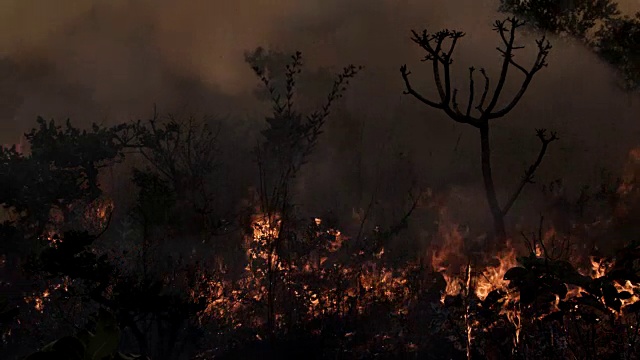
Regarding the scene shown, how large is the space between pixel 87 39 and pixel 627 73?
2196 centimetres

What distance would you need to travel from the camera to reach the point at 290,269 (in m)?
6.47

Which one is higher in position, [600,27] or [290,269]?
[600,27]

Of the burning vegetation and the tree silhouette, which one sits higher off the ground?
the tree silhouette

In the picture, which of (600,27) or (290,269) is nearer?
(290,269)

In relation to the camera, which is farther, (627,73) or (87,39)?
(87,39)

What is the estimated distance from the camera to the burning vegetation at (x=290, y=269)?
4836 millimetres

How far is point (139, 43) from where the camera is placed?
75.8 ft

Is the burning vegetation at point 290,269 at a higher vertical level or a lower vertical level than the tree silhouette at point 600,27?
lower

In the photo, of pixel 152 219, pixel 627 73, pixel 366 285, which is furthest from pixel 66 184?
pixel 627 73

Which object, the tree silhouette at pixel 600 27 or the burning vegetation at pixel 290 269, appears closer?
the burning vegetation at pixel 290 269

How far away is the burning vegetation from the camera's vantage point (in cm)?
484

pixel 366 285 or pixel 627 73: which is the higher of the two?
pixel 627 73

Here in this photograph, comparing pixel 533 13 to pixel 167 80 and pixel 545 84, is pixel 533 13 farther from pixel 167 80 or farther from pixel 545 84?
pixel 167 80

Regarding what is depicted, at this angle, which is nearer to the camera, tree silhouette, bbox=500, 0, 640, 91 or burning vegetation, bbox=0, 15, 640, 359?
burning vegetation, bbox=0, 15, 640, 359
